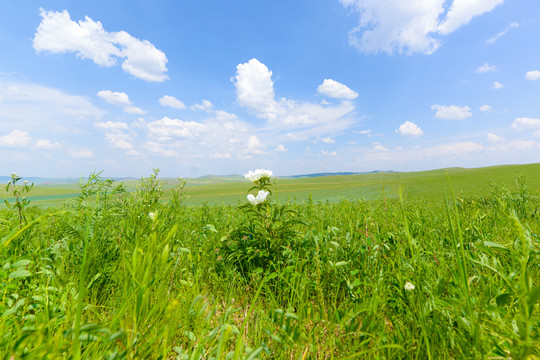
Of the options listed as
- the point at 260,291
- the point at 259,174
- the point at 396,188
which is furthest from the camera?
the point at 396,188

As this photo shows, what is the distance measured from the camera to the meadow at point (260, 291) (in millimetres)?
917

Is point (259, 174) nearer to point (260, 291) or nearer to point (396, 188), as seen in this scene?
point (260, 291)

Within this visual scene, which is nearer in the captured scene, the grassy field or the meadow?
the meadow

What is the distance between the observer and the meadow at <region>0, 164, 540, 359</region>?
917mm

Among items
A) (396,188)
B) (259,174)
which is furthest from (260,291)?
(396,188)

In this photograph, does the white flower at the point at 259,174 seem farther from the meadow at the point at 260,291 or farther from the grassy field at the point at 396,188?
the grassy field at the point at 396,188

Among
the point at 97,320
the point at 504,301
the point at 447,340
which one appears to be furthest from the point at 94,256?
the point at 504,301

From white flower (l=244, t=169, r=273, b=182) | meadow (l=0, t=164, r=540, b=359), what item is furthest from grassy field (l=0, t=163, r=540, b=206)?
white flower (l=244, t=169, r=273, b=182)

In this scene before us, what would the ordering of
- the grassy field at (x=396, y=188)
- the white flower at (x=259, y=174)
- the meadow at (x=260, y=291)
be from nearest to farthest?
the meadow at (x=260, y=291) < the white flower at (x=259, y=174) < the grassy field at (x=396, y=188)

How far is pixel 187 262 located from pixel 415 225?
2725 millimetres

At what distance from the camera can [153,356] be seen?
4.01 ft

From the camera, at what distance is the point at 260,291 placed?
210 cm

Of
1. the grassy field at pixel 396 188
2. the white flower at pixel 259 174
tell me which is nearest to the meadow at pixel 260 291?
the white flower at pixel 259 174

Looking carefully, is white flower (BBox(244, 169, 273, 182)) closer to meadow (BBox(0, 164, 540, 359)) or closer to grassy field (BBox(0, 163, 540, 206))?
meadow (BBox(0, 164, 540, 359))
